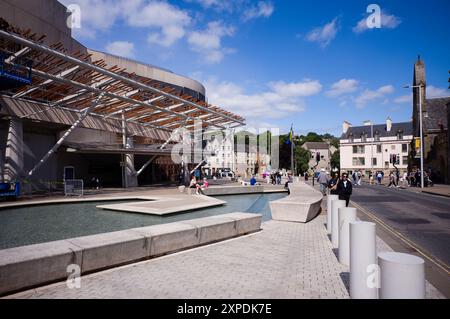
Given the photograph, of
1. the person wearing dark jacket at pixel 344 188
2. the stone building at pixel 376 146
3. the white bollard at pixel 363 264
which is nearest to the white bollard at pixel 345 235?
the white bollard at pixel 363 264

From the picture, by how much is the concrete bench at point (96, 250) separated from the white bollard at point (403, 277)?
13.8ft

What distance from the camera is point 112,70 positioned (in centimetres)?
2102

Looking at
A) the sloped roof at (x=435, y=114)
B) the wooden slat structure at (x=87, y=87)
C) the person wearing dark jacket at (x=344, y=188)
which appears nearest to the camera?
the person wearing dark jacket at (x=344, y=188)

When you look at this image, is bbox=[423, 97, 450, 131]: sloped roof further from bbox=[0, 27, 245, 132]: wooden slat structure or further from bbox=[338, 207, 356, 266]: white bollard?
bbox=[338, 207, 356, 266]: white bollard

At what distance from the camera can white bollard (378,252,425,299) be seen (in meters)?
3.24

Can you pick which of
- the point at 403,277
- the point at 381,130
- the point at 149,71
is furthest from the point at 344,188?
the point at 381,130

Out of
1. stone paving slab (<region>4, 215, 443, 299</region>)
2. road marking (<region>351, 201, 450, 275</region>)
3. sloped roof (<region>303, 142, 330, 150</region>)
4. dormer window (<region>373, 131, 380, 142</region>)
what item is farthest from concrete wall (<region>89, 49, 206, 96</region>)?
sloped roof (<region>303, 142, 330, 150</region>)

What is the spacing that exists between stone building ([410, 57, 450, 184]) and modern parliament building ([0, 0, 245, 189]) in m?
25.7

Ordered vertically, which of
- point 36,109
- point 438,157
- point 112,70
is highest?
point 112,70

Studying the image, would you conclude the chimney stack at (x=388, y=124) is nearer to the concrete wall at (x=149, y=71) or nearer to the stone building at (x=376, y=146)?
the stone building at (x=376, y=146)

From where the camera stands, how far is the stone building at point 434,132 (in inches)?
1453

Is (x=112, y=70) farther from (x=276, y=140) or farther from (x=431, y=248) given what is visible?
(x=276, y=140)
